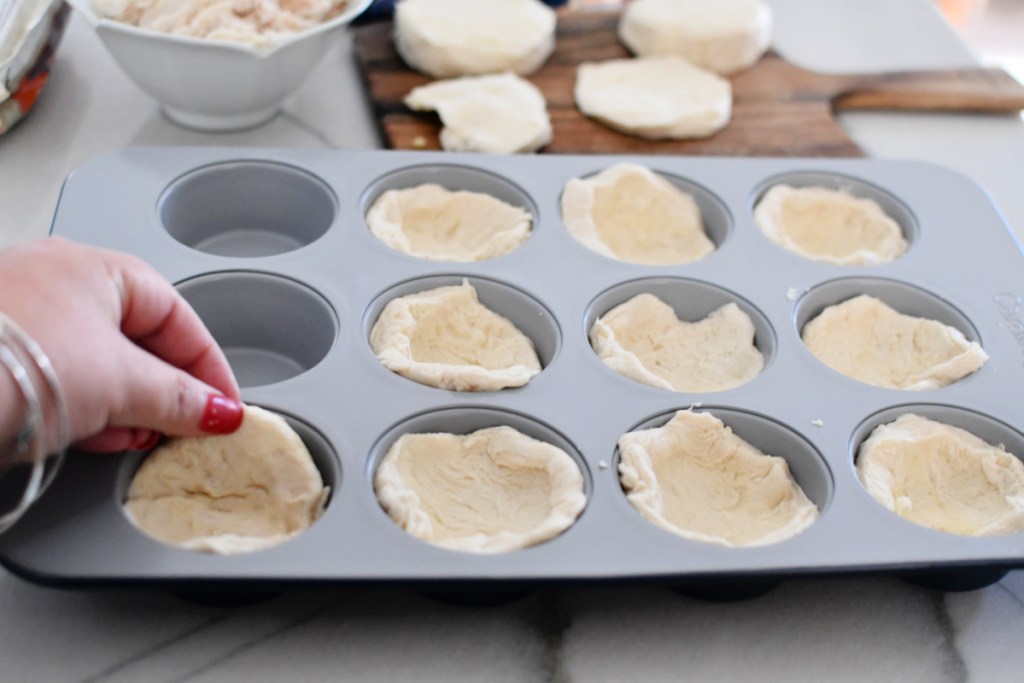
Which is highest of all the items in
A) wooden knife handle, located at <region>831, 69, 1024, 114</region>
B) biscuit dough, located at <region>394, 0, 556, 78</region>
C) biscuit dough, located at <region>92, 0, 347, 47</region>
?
biscuit dough, located at <region>92, 0, 347, 47</region>

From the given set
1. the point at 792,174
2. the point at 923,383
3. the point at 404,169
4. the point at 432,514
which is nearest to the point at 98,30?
the point at 404,169

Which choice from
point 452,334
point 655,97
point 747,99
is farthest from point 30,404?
point 747,99

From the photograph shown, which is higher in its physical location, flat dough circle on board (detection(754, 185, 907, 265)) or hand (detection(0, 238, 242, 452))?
hand (detection(0, 238, 242, 452))

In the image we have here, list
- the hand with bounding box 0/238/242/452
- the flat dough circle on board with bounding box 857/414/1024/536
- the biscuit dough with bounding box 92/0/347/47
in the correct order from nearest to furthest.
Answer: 1. the hand with bounding box 0/238/242/452
2. the flat dough circle on board with bounding box 857/414/1024/536
3. the biscuit dough with bounding box 92/0/347/47

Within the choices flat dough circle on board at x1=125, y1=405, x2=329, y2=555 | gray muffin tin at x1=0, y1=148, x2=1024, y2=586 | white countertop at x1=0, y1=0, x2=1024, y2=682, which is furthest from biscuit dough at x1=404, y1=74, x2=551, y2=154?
white countertop at x1=0, y1=0, x2=1024, y2=682

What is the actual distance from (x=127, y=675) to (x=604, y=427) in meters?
0.56

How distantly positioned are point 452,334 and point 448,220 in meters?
0.27

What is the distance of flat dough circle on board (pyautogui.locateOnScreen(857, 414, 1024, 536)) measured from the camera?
1.14m

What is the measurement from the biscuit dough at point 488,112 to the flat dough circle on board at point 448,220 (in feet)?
0.55

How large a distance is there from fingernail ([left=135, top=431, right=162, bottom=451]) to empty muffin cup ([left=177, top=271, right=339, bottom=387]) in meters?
0.27

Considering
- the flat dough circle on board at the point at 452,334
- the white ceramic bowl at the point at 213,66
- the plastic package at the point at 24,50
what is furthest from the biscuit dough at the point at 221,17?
the flat dough circle on board at the point at 452,334

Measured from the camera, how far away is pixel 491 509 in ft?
3.69

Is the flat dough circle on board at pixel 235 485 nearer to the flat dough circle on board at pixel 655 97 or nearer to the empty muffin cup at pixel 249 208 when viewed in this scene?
the empty muffin cup at pixel 249 208

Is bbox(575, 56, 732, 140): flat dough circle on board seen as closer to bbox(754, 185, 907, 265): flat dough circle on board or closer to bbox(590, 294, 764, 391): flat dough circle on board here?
bbox(754, 185, 907, 265): flat dough circle on board
